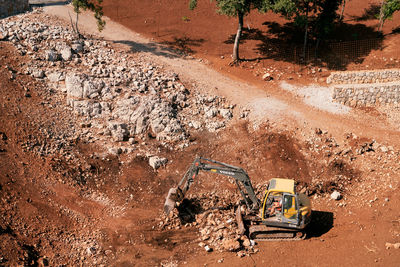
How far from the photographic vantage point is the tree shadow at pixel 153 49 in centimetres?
2952

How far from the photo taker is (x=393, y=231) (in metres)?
17.2

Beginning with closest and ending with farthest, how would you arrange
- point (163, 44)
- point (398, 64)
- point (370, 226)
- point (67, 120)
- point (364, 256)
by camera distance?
point (364, 256) → point (370, 226) → point (67, 120) → point (398, 64) → point (163, 44)

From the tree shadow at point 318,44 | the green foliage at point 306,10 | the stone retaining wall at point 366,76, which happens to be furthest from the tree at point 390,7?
the stone retaining wall at point 366,76

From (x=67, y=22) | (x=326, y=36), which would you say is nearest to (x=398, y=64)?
(x=326, y=36)

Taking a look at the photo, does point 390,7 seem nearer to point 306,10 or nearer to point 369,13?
point 306,10

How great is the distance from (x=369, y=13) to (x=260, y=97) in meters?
19.4

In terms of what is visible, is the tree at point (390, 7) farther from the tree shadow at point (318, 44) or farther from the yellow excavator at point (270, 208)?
the yellow excavator at point (270, 208)

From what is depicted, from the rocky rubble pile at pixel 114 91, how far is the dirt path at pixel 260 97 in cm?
160

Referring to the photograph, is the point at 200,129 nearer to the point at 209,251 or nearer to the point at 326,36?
the point at 209,251

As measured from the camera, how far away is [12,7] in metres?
29.0

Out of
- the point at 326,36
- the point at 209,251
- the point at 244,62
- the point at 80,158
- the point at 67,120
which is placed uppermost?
the point at 326,36

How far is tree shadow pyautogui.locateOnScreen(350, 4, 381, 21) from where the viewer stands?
3538 centimetres

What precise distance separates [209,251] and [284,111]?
12.6 metres

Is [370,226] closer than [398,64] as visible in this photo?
Yes
